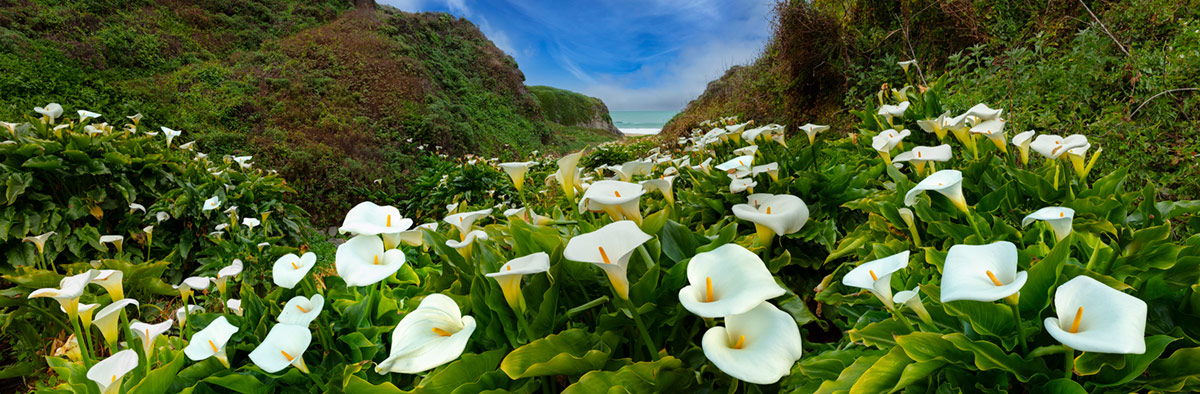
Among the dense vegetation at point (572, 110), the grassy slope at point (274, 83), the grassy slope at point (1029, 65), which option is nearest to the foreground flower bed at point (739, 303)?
the grassy slope at point (1029, 65)

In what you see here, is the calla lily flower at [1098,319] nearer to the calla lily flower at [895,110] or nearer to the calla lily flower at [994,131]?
the calla lily flower at [994,131]

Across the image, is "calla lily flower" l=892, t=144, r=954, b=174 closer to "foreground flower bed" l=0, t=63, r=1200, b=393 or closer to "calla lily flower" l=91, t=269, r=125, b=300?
"foreground flower bed" l=0, t=63, r=1200, b=393

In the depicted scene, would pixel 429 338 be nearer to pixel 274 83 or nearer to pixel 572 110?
pixel 274 83

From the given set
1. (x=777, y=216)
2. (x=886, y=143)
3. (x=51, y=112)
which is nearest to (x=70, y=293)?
(x=777, y=216)

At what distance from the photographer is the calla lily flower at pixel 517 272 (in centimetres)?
86

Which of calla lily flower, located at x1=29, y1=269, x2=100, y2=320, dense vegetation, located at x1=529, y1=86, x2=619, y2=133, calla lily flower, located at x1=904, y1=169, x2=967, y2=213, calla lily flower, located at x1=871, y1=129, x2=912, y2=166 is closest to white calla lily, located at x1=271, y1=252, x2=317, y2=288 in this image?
calla lily flower, located at x1=29, y1=269, x2=100, y2=320

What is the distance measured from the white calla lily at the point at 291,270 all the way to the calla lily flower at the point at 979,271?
1.31m

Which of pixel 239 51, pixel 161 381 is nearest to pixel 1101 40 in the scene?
pixel 161 381

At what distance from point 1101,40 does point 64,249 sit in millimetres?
7120

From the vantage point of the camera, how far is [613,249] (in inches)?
35.0

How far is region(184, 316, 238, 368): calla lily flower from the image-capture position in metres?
1.05

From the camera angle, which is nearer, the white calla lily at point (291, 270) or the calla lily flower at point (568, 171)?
the white calla lily at point (291, 270)

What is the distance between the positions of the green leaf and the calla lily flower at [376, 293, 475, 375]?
11 centimetres

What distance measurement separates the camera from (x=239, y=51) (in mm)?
12227
